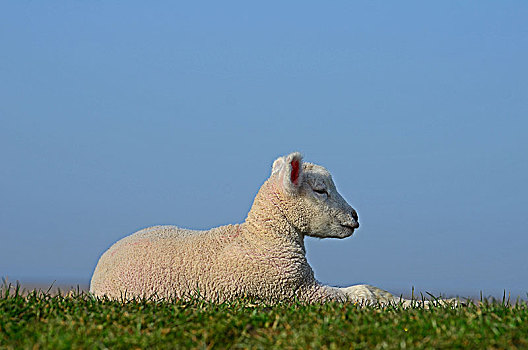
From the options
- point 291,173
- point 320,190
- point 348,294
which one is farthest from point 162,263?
point 348,294

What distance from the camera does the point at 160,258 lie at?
7.23 metres

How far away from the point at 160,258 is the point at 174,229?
853 mm

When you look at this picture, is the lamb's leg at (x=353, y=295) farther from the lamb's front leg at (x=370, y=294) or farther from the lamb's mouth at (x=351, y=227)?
the lamb's mouth at (x=351, y=227)

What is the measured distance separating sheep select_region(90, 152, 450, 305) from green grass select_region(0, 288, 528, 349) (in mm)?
1328

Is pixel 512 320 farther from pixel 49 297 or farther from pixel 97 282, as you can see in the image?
pixel 97 282

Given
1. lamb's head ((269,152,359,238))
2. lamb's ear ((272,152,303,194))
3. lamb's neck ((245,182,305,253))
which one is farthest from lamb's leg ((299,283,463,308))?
lamb's ear ((272,152,303,194))

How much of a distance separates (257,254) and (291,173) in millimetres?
1077

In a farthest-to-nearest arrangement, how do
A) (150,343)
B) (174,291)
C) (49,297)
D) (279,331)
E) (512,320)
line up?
1. (174,291)
2. (49,297)
3. (512,320)
4. (279,331)
5. (150,343)

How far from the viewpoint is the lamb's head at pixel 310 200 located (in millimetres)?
7328

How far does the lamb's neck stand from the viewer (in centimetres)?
741

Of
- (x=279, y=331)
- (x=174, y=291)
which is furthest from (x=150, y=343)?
(x=174, y=291)

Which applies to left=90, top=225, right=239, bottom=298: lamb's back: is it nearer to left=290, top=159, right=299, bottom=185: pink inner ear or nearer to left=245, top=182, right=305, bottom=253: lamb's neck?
left=245, top=182, right=305, bottom=253: lamb's neck

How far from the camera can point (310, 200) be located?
7.45 meters

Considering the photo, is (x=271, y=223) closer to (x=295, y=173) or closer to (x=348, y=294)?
(x=295, y=173)
